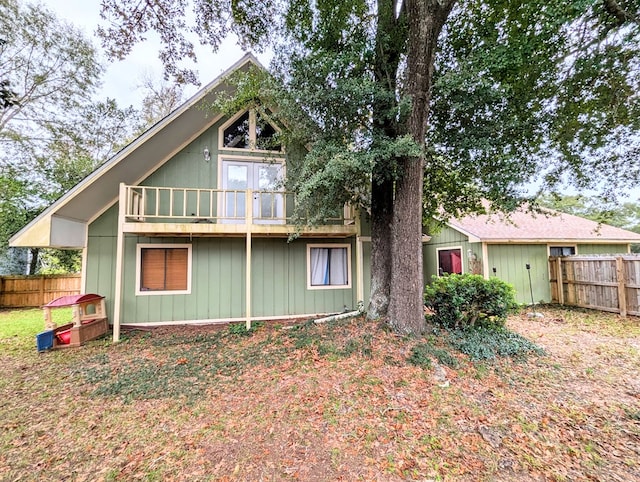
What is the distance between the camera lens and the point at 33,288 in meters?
11.6

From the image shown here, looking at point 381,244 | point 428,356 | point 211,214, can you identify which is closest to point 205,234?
point 211,214

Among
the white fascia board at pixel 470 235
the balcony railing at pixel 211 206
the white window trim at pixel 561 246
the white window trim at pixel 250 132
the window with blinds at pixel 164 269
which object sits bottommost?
the window with blinds at pixel 164 269

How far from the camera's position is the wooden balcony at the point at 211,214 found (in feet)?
20.9

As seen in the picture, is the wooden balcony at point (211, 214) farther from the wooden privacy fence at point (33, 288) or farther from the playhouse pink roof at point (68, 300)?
the wooden privacy fence at point (33, 288)

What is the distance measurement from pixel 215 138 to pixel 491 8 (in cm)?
698

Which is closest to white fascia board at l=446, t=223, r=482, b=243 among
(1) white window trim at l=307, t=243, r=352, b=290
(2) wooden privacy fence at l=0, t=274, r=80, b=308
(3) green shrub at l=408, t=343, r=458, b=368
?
(1) white window trim at l=307, t=243, r=352, b=290

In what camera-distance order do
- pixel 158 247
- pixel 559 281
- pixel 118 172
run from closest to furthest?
pixel 118 172
pixel 158 247
pixel 559 281

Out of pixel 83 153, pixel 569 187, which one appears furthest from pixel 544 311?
pixel 83 153

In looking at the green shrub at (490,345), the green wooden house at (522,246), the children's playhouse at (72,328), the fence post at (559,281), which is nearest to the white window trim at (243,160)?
the children's playhouse at (72,328)

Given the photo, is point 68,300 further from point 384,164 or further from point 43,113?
point 43,113

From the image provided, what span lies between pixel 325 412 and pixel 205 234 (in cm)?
514

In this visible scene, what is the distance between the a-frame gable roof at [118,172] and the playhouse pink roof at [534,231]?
28.5 ft

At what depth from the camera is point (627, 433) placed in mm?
2932

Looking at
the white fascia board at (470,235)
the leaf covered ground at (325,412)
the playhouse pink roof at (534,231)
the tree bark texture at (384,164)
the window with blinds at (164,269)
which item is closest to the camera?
the leaf covered ground at (325,412)
